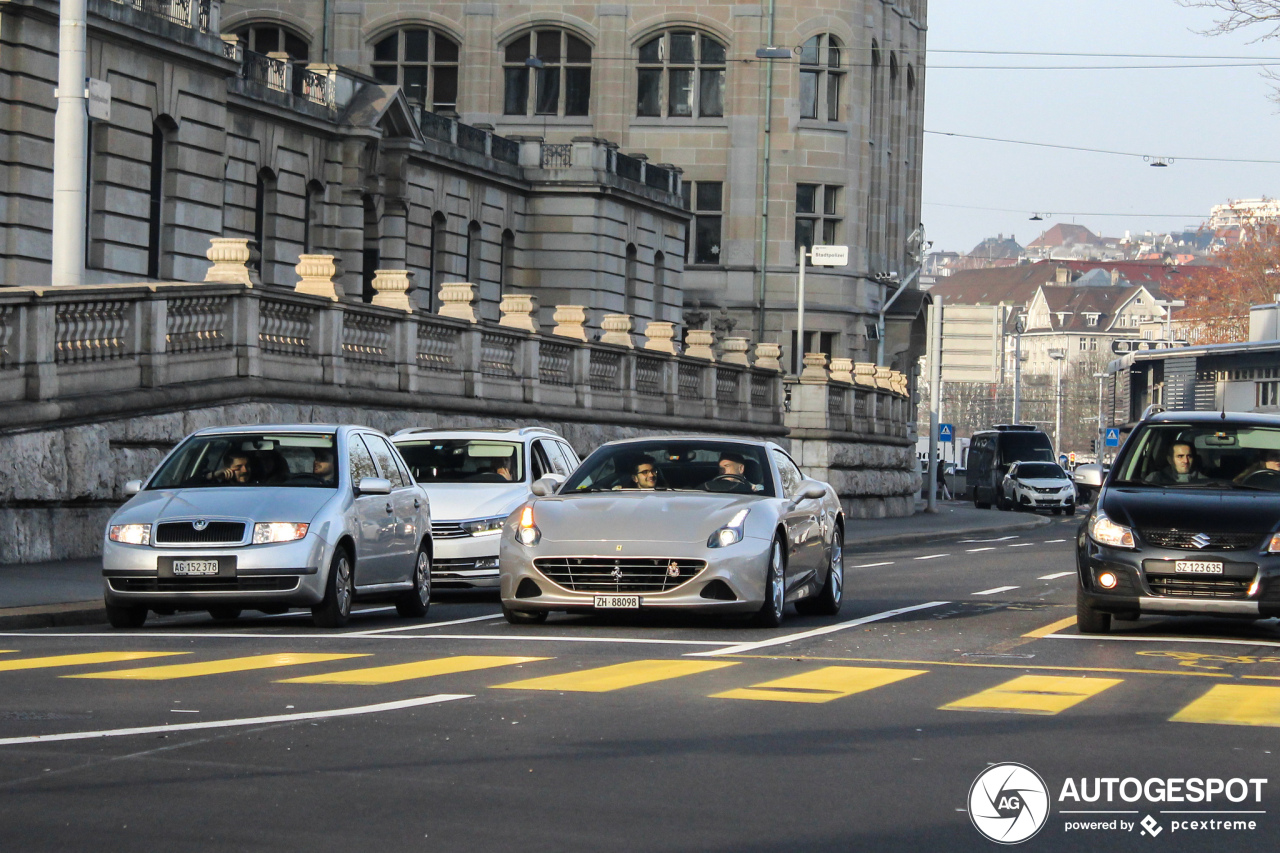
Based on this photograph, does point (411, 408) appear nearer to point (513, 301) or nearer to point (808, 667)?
point (513, 301)

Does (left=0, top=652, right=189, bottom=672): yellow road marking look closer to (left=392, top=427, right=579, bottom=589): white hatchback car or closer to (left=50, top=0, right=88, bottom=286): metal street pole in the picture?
(left=392, top=427, right=579, bottom=589): white hatchback car

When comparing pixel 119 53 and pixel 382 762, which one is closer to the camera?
pixel 382 762

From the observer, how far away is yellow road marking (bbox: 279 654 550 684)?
1121cm

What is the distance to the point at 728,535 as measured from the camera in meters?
14.5

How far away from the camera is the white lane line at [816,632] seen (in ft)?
43.4

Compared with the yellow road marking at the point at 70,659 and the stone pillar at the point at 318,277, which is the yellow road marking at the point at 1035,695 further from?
the stone pillar at the point at 318,277

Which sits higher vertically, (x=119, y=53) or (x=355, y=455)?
(x=119, y=53)

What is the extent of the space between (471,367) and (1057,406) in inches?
4656

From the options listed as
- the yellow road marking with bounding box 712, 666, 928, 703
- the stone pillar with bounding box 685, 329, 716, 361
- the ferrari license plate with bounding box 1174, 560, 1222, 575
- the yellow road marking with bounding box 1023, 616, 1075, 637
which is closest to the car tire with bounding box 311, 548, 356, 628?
the yellow road marking with bounding box 712, 666, 928, 703

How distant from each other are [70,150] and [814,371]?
31.1 metres

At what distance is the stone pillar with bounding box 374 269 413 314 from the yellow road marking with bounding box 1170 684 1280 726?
18683 mm

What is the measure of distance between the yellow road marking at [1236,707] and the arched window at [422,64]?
54.1 meters

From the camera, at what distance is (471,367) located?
102ft

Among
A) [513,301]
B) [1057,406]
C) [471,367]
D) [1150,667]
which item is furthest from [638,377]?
[1057,406]
